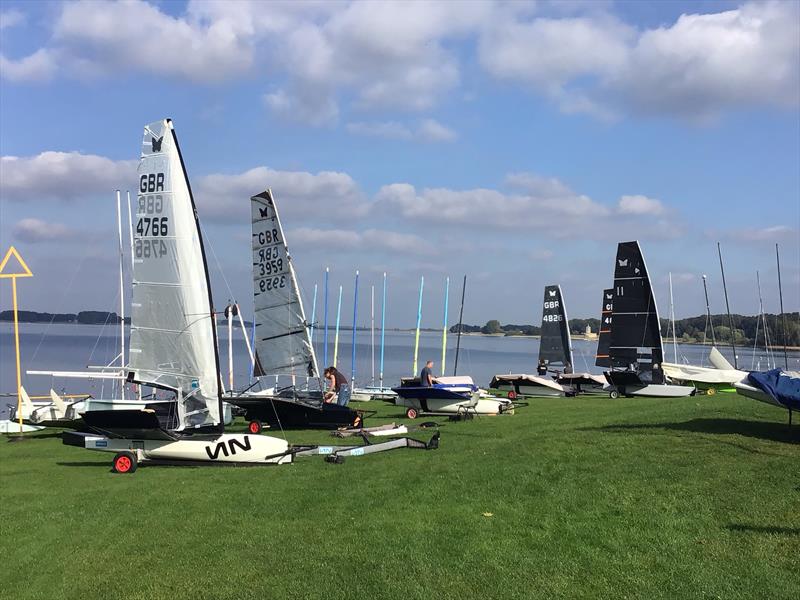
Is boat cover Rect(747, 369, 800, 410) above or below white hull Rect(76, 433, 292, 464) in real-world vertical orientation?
above

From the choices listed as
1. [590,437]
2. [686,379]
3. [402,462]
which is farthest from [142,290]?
[686,379]

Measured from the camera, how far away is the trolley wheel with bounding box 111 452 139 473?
40.0 ft

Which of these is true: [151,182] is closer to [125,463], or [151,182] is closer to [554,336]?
[125,463]

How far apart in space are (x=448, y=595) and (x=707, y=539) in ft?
7.99

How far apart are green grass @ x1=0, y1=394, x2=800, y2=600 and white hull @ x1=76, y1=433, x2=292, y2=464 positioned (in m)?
0.54

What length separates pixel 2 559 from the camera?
23.6 feet

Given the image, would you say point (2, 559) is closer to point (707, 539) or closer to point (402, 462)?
point (402, 462)

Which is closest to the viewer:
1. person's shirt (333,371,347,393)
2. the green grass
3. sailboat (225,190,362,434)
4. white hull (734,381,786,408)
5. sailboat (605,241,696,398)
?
the green grass

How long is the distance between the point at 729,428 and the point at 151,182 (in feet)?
37.1

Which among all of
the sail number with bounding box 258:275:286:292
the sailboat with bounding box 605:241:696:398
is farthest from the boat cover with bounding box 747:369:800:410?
the sailboat with bounding box 605:241:696:398

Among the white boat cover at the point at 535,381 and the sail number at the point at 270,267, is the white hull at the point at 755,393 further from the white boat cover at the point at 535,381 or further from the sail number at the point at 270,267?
the white boat cover at the point at 535,381

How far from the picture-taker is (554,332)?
37.3 meters

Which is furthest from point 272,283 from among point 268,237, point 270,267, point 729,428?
point 729,428

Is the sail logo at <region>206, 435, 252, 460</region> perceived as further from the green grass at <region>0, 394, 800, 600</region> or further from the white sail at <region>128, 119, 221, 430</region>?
the white sail at <region>128, 119, 221, 430</region>
